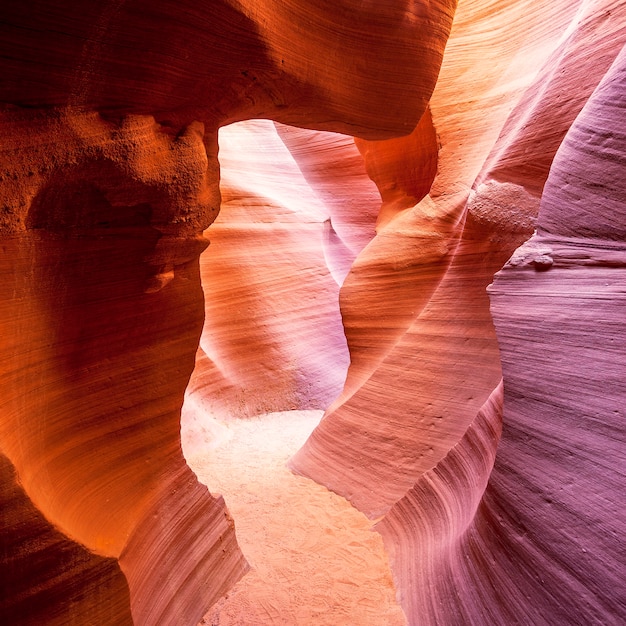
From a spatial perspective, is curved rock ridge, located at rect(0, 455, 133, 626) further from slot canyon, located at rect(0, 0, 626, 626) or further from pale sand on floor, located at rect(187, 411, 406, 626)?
pale sand on floor, located at rect(187, 411, 406, 626)

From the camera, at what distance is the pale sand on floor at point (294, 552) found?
3.31 meters

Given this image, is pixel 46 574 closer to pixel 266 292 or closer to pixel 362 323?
pixel 362 323

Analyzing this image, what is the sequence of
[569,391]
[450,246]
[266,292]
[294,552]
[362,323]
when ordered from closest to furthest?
[569,391]
[294,552]
[450,246]
[362,323]
[266,292]

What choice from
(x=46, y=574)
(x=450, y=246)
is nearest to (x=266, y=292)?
(x=450, y=246)

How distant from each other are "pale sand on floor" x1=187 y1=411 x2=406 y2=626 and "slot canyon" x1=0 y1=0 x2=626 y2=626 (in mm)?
24

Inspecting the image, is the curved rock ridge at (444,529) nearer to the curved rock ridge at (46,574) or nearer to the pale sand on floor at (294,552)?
the pale sand on floor at (294,552)

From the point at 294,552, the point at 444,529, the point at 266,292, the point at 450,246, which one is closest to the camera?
the point at 444,529

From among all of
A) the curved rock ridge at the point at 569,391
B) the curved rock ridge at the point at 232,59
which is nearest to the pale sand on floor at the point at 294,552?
the curved rock ridge at the point at 569,391

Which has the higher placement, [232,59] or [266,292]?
[232,59]

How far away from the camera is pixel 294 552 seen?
13.1 ft

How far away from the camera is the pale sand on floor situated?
3.31m

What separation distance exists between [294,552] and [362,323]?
2.53 m

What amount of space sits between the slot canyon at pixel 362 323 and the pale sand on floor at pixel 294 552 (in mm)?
24

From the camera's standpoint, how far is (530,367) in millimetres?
2525
